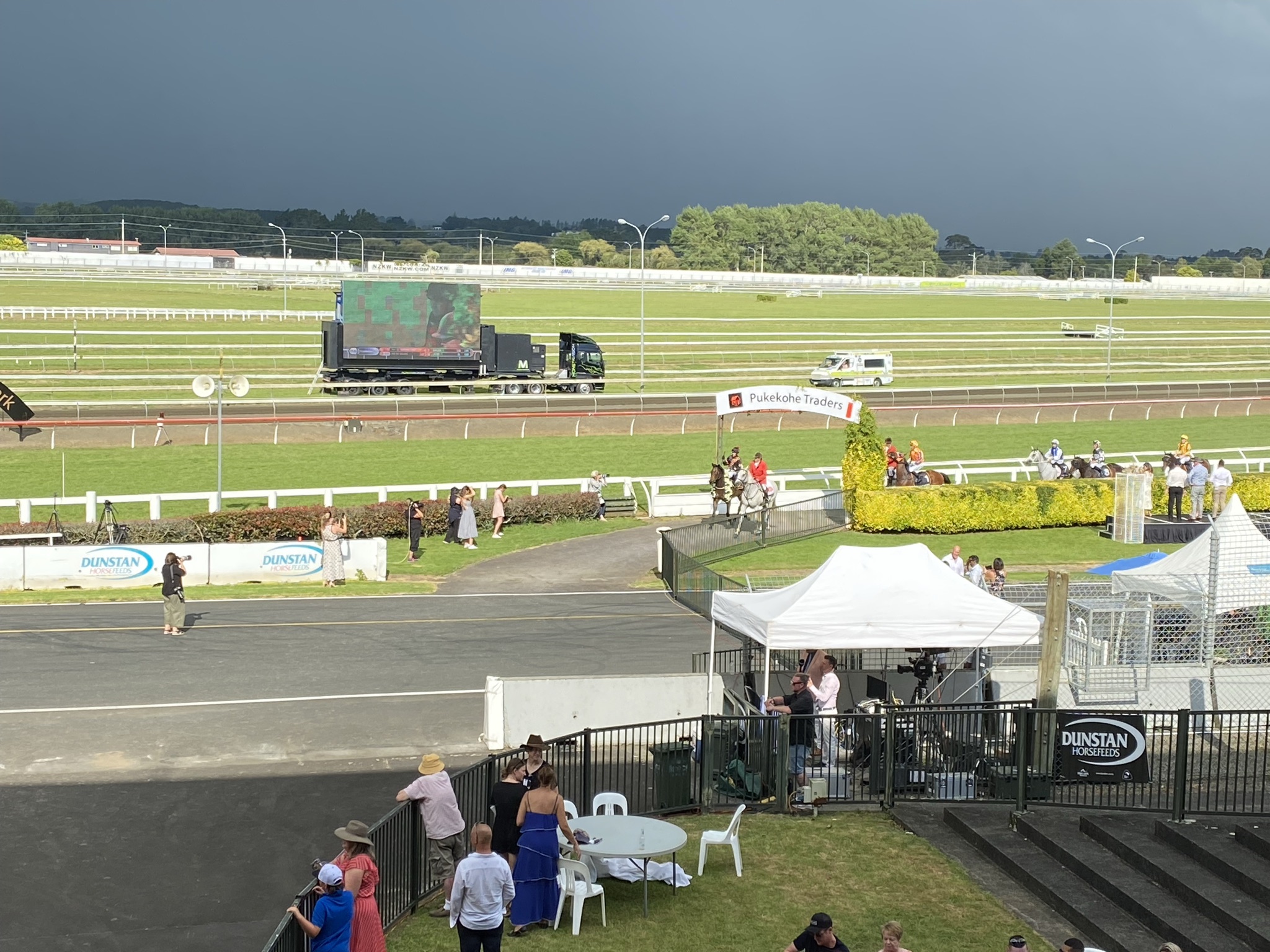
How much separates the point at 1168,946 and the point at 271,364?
205 feet

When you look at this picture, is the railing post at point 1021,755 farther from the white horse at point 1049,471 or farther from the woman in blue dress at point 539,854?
the white horse at point 1049,471

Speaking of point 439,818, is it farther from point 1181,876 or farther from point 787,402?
point 787,402

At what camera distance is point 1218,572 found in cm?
1633

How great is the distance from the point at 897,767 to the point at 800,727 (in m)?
1.11

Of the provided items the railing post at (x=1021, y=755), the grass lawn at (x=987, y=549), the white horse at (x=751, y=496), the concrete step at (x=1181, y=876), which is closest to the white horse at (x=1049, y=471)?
the grass lawn at (x=987, y=549)

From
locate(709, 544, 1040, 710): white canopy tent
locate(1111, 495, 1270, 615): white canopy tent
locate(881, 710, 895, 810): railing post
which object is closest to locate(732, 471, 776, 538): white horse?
locate(1111, 495, 1270, 615): white canopy tent

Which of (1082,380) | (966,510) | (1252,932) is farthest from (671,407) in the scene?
(1252,932)

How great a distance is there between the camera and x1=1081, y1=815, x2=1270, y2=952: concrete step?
32.4 ft

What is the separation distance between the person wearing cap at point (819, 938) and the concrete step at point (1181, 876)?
3.41 metres

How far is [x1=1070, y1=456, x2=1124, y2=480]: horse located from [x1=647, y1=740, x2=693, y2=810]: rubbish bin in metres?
22.0

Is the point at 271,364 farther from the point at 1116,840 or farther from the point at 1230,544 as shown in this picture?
the point at 1116,840

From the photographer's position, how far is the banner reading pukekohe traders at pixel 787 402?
30.9 metres

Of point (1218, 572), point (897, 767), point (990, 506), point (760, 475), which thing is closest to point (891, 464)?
point (990, 506)

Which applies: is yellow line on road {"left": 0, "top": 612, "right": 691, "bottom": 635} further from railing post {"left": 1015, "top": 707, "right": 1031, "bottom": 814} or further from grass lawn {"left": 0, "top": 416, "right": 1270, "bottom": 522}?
railing post {"left": 1015, "top": 707, "right": 1031, "bottom": 814}
